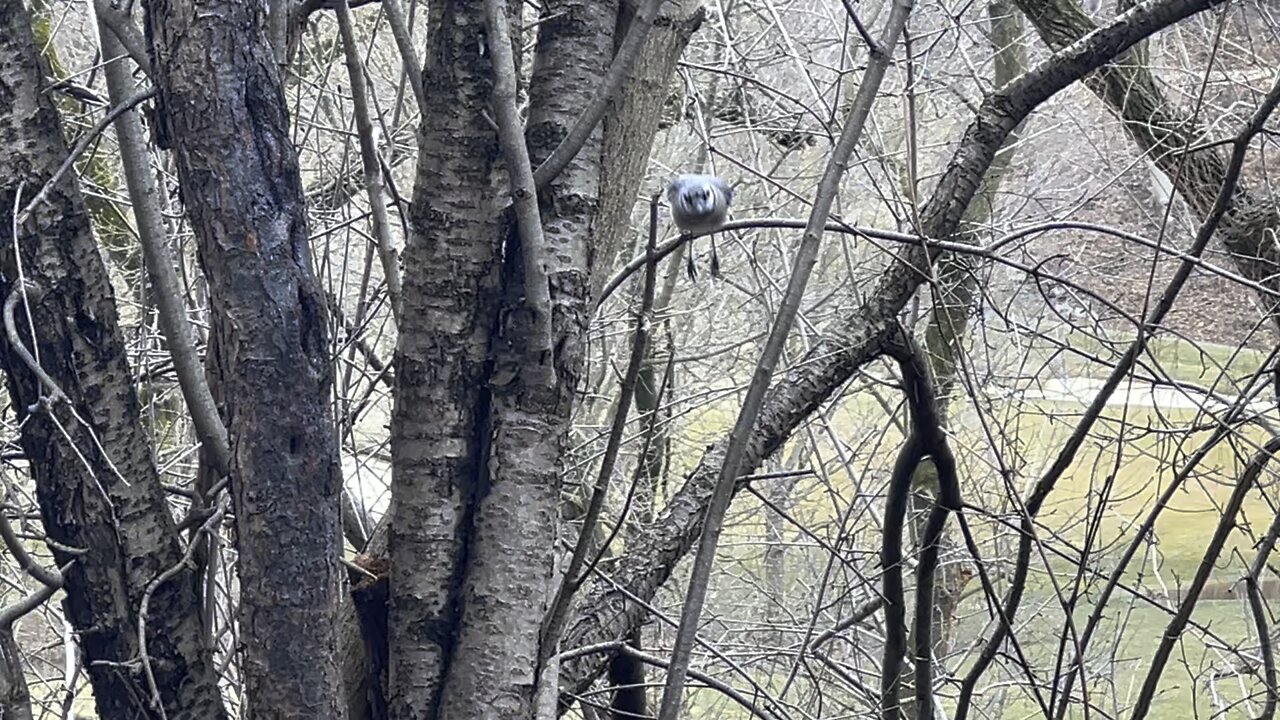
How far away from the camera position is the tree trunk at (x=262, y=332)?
1418 mm

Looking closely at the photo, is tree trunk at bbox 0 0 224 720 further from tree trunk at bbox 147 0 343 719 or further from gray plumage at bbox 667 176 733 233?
gray plumage at bbox 667 176 733 233

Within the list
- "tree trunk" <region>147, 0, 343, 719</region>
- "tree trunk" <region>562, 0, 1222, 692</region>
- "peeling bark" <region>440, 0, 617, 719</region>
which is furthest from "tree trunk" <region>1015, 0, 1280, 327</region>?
"tree trunk" <region>147, 0, 343, 719</region>

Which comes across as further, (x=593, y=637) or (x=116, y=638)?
(x=593, y=637)

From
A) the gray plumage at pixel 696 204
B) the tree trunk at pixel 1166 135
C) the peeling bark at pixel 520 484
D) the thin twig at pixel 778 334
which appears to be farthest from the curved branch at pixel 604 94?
the tree trunk at pixel 1166 135

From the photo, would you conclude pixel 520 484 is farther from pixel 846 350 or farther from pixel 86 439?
pixel 846 350

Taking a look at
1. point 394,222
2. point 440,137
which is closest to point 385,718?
point 440,137

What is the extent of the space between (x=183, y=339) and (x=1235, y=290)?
573 cm

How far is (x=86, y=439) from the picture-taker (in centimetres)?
162

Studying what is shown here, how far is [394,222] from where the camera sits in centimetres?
634

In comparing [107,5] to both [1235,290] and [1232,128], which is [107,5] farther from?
[1235,290]

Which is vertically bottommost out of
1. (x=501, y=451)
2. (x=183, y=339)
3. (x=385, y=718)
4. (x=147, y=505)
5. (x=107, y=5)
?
(x=385, y=718)

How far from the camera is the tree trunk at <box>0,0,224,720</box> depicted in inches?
62.5

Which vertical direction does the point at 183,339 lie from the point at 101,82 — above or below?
below

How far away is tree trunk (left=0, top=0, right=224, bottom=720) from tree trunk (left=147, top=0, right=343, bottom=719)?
23 cm
